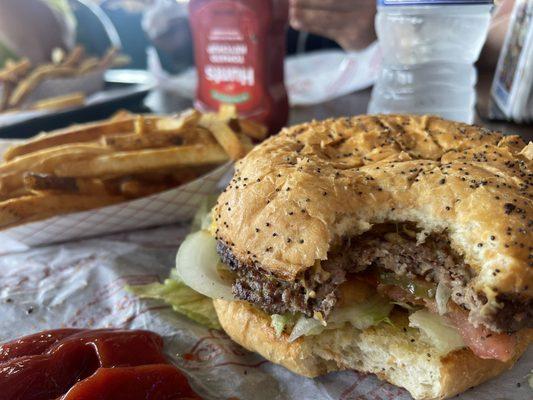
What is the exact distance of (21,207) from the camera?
2289mm

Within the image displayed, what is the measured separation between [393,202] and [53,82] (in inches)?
164

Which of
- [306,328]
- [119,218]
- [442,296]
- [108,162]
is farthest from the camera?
[119,218]

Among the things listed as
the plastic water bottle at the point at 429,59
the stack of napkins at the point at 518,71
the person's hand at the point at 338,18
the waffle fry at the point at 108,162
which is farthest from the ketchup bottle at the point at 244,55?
the stack of napkins at the point at 518,71

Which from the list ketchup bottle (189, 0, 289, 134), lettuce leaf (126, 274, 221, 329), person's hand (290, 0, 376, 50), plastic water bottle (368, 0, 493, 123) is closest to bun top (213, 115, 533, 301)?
lettuce leaf (126, 274, 221, 329)

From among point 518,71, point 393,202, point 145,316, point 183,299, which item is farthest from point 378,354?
point 518,71

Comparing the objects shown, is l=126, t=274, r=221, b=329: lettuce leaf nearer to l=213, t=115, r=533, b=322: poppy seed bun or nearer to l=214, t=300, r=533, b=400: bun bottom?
l=214, t=300, r=533, b=400: bun bottom

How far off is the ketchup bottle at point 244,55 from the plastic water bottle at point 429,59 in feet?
2.31

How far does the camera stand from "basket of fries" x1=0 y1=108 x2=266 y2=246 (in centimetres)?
239

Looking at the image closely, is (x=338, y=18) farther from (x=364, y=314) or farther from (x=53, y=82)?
(x=364, y=314)

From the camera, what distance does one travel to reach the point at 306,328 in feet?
5.41

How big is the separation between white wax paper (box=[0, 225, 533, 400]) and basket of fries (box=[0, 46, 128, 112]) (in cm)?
177

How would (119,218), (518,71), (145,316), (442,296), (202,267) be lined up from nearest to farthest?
(442,296)
(202,267)
(145,316)
(119,218)
(518,71)

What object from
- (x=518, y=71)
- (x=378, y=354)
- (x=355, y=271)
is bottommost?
(x=378, y=354)

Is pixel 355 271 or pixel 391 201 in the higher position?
pixel 391 201
